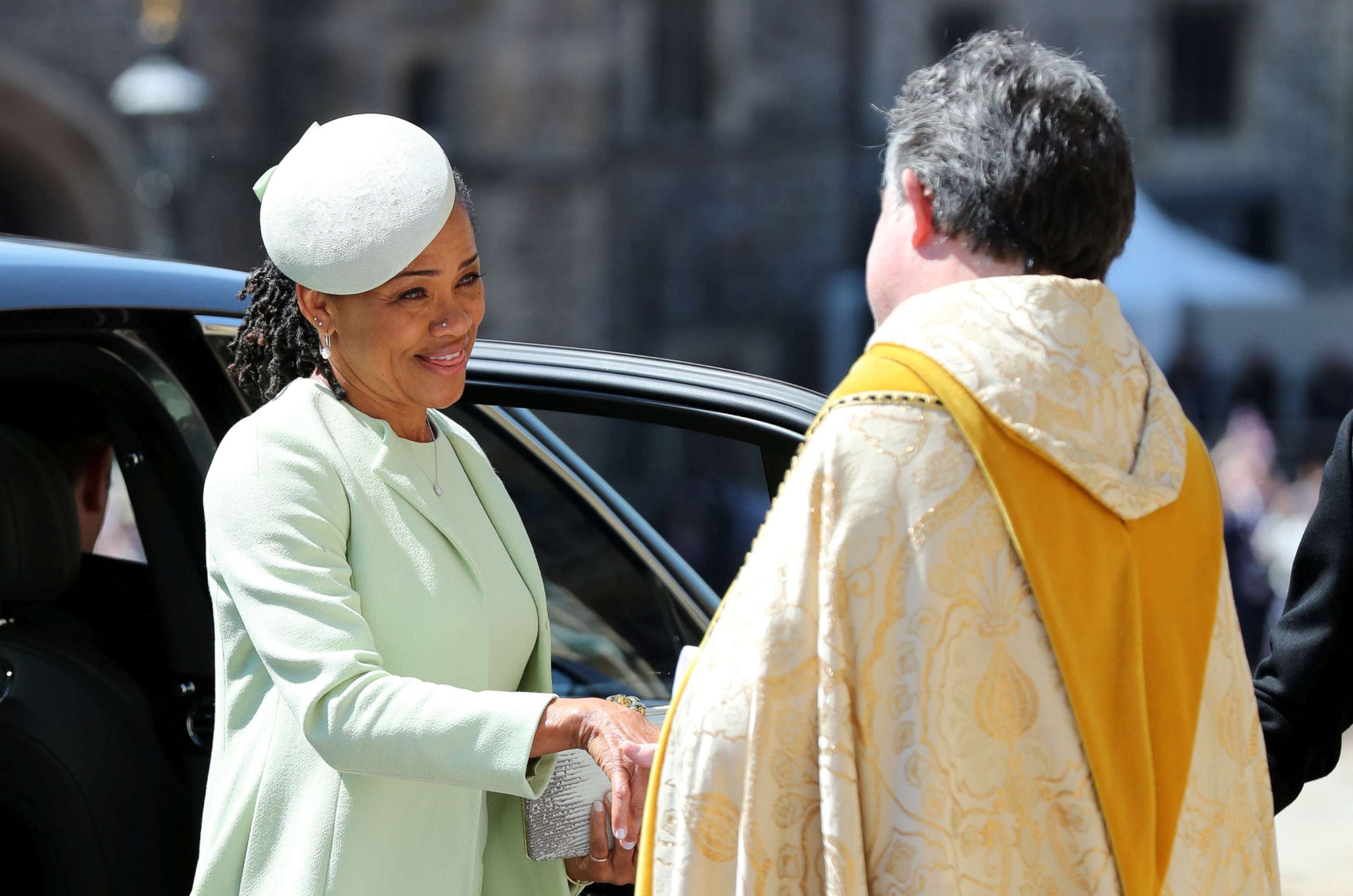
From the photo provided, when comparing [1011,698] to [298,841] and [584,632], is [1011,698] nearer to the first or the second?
[298,841]

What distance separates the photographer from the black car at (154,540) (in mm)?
2225

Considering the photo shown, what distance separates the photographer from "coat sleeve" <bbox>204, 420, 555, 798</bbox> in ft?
5.17

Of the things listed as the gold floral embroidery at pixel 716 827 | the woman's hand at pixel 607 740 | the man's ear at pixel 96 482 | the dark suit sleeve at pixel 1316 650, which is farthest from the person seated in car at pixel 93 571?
the dark suit sleeve at pixel 1316 650

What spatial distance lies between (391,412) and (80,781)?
962 mm

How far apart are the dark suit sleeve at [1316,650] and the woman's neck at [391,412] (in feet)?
3.73

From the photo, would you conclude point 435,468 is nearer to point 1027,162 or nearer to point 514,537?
point 514,537

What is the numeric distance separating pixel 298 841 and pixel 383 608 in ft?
0.86

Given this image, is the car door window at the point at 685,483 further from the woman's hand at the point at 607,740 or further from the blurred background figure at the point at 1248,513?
the woman's hand at the point at 607,740

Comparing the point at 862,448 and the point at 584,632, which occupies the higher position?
the point at 862,448

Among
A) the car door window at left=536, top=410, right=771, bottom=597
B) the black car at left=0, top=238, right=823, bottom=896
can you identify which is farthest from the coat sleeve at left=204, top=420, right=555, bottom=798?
the car door window at left=536, top=410, right=771, bottom=597

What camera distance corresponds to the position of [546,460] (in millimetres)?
2713

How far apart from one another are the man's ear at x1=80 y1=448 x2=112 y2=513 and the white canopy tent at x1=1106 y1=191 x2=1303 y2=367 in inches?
442

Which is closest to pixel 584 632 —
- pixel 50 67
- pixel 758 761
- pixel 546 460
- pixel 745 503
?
pixel 546 460

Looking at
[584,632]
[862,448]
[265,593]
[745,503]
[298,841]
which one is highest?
[862,448]
